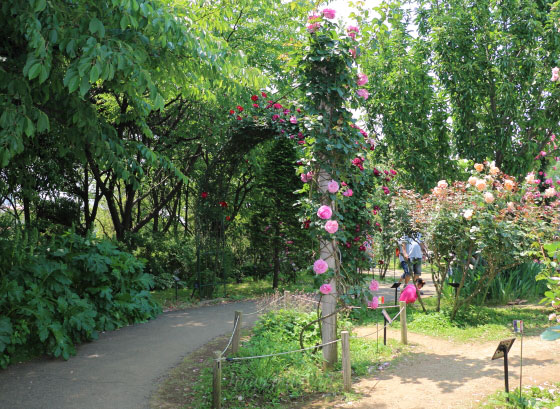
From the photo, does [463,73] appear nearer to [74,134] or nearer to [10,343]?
[74,134]

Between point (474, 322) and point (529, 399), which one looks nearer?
point (529, 399)

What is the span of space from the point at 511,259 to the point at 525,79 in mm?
4554

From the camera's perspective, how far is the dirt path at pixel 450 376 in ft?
14.0

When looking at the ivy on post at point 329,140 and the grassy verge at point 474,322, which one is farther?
the grassy verge at point 474,322

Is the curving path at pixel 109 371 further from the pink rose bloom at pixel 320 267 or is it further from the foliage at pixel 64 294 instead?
the pink rose bloom at pixel 320 267

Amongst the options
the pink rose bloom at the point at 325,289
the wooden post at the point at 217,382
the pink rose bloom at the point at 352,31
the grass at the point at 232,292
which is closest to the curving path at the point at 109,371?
the wooden post at the point at 217,382

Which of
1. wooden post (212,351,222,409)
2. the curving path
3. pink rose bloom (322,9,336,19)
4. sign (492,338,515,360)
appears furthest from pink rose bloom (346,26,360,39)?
the curving path

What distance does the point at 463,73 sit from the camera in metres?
9.53

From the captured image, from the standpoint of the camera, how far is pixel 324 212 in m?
4.98

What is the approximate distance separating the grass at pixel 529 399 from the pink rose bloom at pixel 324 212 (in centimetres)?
243

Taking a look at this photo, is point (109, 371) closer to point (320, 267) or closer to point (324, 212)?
point (320, 267)

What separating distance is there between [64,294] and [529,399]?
589cm

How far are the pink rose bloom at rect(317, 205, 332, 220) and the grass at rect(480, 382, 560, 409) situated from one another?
243 cm

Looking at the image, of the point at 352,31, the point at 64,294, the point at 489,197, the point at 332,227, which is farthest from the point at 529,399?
the point at 64,294
